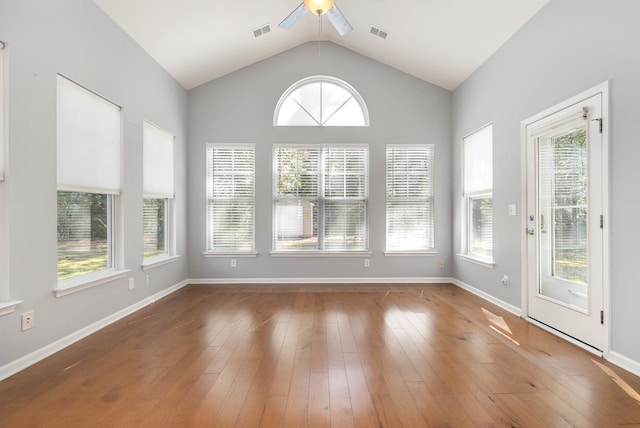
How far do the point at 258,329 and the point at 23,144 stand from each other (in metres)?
2.40

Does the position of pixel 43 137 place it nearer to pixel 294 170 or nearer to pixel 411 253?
pixel 294 170

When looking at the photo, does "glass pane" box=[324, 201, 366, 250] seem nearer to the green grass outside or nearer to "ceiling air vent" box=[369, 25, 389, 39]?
"ceiling air vent" box=[369, 25, 389, 39]

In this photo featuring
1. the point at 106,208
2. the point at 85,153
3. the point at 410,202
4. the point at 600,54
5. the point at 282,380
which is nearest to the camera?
Answer: the point at 282,380

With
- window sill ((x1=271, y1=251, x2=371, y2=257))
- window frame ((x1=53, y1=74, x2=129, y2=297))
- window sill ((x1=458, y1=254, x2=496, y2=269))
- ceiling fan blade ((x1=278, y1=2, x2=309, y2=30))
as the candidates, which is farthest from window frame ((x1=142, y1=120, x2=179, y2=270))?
window sill ((x1=458, y1=254, x2=496, y2=269))

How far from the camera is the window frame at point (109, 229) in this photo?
2.79 metres

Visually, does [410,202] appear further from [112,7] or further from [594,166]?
[112,7]

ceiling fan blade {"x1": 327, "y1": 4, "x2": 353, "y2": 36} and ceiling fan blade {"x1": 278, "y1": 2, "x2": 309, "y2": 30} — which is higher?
ceiling fan blade {"x1": 278, "y1": 2, "x2": 309, "y2": 30}

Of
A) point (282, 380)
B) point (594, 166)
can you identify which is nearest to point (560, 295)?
point (594, 166)

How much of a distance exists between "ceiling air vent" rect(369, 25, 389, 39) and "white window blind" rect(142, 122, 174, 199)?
3.18m

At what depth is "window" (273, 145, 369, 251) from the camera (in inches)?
210

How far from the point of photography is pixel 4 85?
89.2 inches

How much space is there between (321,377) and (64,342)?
222cm

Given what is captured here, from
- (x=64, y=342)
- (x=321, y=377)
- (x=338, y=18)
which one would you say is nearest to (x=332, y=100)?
(x=338, y=18)

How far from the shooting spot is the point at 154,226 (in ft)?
14.5
